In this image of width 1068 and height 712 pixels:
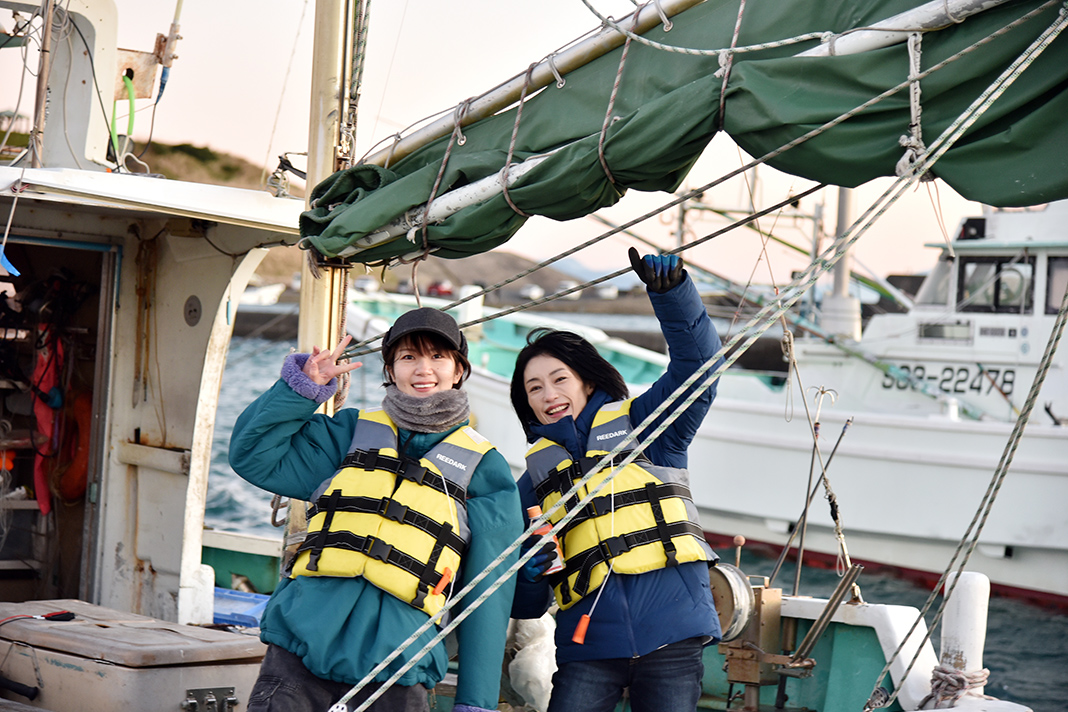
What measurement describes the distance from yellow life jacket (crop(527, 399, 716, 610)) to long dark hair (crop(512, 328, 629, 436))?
3.6 inches

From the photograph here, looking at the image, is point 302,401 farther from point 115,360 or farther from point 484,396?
point 484,396

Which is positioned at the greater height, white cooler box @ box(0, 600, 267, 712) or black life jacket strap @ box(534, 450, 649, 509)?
black life jacket strap @ box(534, 450, 649, 509)

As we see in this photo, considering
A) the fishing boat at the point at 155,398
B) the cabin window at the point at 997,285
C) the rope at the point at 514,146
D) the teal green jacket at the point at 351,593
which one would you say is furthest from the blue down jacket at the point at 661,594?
the cabin window at the point at 997,285

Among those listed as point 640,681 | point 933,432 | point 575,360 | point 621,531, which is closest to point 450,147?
point 575,360

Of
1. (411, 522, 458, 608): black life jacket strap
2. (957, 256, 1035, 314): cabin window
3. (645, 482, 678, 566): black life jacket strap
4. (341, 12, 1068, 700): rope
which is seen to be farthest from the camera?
(957, 256, 1035, 314): cabin window

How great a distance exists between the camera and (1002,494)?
1112 centimetres

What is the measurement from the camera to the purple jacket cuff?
8.44ft

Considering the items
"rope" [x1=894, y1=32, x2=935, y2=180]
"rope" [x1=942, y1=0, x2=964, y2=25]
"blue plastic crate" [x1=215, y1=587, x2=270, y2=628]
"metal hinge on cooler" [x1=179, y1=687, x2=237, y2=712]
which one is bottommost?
"blue plastic crate" [x1=215, y1=587, x2=270, y2=628]

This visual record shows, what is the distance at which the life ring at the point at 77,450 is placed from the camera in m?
5.83

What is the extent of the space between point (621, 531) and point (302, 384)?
1.00 meters

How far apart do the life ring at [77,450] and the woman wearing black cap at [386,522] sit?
12.3 ft

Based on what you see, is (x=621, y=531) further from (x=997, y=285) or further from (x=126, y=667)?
(x=997, y=285)

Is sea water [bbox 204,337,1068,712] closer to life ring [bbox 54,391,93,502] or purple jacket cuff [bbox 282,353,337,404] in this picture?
life ring [bbox 54,391,93,502]

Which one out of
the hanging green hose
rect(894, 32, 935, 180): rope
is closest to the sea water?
the hanging green hose
